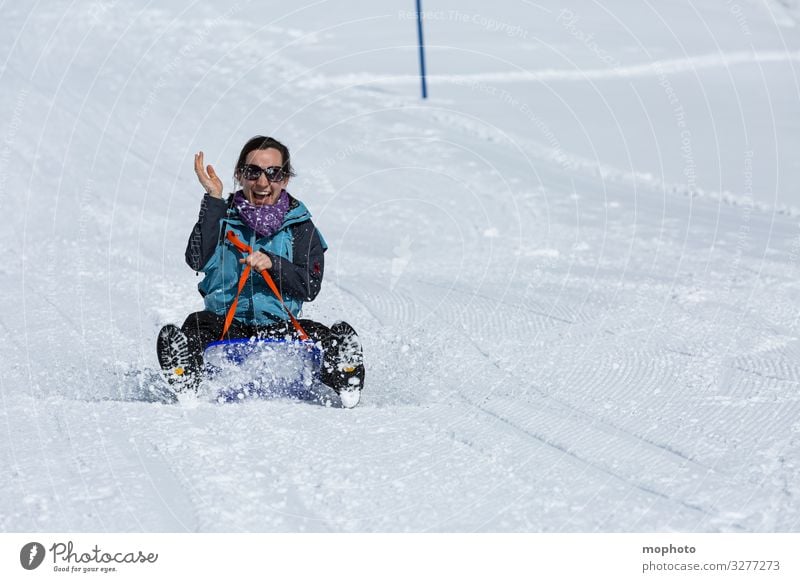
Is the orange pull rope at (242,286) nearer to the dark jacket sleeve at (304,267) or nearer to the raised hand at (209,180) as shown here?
the dark jacket sleeve at (304,267)

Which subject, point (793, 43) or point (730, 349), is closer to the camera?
point (730, 349)

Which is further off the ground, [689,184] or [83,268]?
[689,184]

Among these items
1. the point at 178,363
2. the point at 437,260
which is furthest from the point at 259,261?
the point at 437,260

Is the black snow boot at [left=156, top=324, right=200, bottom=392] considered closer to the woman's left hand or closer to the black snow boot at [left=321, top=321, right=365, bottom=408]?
the woman's left hand

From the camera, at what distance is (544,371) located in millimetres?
5168

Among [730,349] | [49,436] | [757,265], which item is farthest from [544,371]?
[757,265]

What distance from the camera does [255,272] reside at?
15.2 feet

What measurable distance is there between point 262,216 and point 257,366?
60 cm

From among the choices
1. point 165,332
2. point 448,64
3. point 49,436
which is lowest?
point 49,436

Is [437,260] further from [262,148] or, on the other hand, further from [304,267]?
[262,148]

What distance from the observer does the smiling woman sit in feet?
14.5

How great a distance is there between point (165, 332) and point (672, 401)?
2.10 metres

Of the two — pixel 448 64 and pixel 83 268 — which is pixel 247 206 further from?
pixel 448 64

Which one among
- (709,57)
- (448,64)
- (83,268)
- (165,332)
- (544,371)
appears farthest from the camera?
(709,57)
